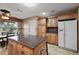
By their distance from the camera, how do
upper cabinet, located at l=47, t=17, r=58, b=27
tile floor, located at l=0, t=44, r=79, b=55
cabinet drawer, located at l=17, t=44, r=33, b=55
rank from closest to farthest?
cabinet drawer, located at l=17, t=44, r=33, b=55, tile floor, located at l=0, t=44, r=79, b=55, upper cabinet, located at l=47, t=17, r=58, b=27

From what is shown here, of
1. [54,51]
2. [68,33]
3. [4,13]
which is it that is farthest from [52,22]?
[4,13]

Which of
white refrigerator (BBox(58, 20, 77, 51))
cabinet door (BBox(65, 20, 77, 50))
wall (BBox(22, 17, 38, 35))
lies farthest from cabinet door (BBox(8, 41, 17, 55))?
cabinet door (BBox(65, 20, 77, 50))

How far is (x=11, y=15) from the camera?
1608 mm

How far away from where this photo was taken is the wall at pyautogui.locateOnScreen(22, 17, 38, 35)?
5.46ft

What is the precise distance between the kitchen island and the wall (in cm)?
10

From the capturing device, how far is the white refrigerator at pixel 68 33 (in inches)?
70.6

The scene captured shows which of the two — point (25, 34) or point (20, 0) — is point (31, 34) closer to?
point (25, 34)

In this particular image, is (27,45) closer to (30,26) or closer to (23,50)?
(23,50)

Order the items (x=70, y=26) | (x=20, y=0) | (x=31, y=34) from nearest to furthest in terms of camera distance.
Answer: (x=20, y=0)
(x=31, y=34)
(x=70, y=26)

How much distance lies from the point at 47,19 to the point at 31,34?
17.0 inches

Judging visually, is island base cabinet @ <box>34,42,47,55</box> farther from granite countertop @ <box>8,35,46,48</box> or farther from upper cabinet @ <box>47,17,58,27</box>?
upper cabinet @ <box>47,17,58,27</box>

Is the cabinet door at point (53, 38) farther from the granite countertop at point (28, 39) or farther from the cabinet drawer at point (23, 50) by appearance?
the cabinet drawer at point (23, 50)

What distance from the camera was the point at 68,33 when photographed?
2020 millimetres
